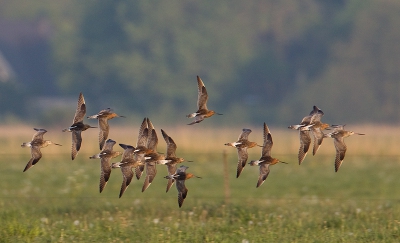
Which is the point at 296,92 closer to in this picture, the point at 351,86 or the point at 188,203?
the point at 351,86

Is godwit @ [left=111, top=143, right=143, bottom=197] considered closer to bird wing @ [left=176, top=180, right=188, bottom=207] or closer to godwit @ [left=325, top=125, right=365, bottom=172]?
bird wing @ [left=176, top=180, right=188, bottom=207]

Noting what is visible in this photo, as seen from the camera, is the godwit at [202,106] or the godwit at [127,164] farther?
the godwit at [202,106]

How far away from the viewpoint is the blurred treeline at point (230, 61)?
7306 centimetres

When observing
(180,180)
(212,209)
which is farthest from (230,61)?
(180,180)

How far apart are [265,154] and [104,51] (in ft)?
223

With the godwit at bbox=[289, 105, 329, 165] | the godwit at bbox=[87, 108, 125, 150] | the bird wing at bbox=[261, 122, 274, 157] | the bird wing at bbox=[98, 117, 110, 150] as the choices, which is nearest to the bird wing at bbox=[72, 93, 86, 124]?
the godwit at bbox=[87, 108, 125, 150]

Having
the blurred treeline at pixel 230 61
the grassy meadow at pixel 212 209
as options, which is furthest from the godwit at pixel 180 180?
the blurred treeline at pixel 230 61

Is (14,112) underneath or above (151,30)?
underneath

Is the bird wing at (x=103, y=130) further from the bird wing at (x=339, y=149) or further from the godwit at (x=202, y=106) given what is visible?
the bird wing at (x=339, y=149)

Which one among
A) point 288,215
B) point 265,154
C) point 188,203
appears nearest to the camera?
point 265,154

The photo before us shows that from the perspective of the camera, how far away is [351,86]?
2867 inches

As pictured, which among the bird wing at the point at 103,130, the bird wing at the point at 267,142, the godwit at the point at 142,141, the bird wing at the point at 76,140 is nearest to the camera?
the bird wing at the point at 267,142

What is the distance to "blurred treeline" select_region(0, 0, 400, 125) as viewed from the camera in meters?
73.1

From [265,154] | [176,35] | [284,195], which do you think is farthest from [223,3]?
[265,154]
